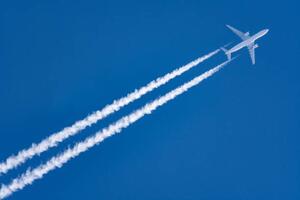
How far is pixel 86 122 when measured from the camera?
34.2 m

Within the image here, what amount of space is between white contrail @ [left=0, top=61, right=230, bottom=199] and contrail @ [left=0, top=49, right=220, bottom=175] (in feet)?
2.57

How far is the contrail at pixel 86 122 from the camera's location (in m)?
32.0

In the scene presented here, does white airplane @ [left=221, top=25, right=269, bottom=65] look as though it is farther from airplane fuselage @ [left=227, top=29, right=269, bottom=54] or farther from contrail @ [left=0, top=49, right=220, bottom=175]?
contrail @ [left=0, top=49, right=220, bottom=175]

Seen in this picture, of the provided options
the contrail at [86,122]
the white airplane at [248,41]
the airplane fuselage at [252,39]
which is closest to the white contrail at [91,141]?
the contrail at [86,122]

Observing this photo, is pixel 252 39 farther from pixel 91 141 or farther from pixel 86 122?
pixel 91 141

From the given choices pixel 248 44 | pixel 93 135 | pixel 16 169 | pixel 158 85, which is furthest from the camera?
pixel 248 44

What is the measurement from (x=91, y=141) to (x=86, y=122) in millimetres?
1251

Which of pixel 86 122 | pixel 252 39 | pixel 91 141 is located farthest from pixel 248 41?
pixel 91 141

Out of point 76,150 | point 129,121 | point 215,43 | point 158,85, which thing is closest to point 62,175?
point 76,150

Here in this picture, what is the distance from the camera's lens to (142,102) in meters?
36.0

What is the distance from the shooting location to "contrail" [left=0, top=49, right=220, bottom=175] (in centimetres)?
3200

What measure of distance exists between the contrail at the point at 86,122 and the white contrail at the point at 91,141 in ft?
2.57

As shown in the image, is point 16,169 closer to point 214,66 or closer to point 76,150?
point 76,150

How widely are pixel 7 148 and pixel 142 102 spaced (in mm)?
9050
